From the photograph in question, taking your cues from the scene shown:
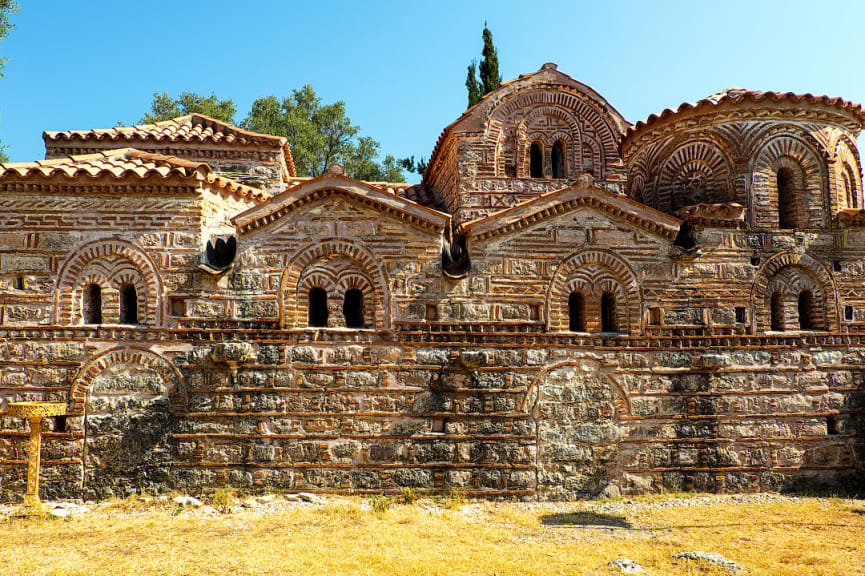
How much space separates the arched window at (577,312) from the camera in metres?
9.15

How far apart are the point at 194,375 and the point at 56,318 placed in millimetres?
2188

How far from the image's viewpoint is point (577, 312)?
9.34 metres

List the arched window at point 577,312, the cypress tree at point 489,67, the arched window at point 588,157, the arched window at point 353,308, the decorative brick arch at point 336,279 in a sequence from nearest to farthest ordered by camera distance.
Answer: the decorative brick arch at point 336,279, the arched window at point 353,308, the arched window at point 577,312, the arched window at point 588,157, the cypress tree at point 489,67

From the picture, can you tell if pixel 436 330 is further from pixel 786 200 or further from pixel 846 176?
pixel 846 176

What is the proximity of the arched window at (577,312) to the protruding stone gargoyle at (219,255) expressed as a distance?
5470 mm

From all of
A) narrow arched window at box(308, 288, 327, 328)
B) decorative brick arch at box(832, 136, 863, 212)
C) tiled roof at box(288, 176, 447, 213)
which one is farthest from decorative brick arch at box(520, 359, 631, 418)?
tiled roof at box(288, 176, 447, 213)

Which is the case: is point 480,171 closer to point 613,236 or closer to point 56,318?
point 613,236

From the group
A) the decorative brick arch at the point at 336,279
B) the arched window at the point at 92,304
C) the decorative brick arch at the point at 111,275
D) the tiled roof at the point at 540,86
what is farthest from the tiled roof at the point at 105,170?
the tiled roof at the point at 540,86

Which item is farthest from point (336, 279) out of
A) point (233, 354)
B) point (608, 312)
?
point (608, 312)

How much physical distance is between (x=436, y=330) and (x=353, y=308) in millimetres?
1432

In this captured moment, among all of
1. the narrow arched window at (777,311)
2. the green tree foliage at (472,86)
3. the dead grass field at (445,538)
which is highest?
the green tree foliage at (472,86)

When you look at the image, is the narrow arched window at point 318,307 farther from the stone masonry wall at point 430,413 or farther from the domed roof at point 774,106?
the domed roof at point 774,106

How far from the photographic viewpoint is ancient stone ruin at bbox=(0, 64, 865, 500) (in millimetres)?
8289

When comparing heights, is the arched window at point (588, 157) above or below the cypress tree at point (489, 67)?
below
